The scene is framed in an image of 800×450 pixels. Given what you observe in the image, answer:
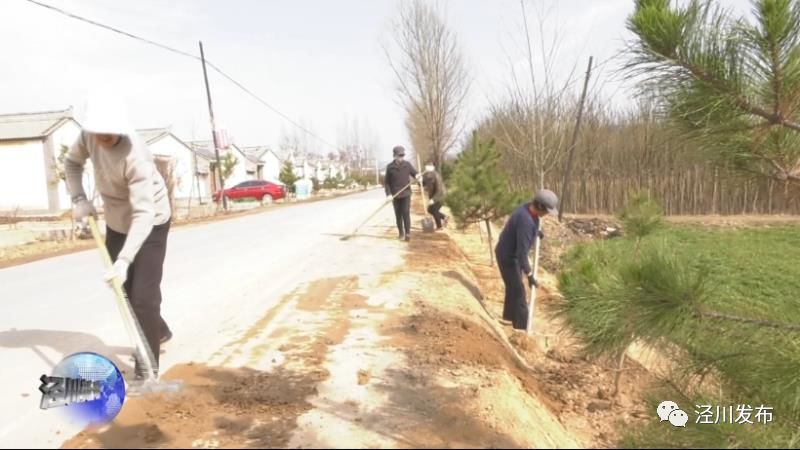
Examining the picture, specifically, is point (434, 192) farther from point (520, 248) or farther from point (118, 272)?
point (118, 272)

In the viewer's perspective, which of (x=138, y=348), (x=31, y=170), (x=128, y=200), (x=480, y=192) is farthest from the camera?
(x=31, y=170)

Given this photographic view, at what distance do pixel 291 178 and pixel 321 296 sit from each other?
3722 centimetres

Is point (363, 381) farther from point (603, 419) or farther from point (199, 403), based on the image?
point (603, 419)

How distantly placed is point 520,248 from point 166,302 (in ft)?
11.3

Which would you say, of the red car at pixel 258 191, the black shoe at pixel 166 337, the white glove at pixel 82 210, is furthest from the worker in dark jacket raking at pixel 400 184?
the red car at pixel 258 191

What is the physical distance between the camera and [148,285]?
3004 millimetres

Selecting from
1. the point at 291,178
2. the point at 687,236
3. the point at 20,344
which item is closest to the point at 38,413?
the point at 20,344

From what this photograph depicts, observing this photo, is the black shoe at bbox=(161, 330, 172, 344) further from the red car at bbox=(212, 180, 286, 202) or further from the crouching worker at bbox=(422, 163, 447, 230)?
the red car at bbox=(212, 180, 286, 202)

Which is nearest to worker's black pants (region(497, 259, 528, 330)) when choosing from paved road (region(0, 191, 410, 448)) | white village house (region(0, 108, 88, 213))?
paved road (region(0, 191, 410, 448))

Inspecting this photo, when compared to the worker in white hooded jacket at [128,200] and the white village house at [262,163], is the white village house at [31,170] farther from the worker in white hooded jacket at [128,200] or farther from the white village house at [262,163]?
the white village house at [262,163]

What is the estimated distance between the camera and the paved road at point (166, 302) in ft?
9.91

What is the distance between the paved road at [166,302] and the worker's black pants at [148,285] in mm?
369

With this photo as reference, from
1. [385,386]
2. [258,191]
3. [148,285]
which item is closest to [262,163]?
[258,191]

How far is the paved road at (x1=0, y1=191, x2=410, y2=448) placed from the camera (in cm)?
302
